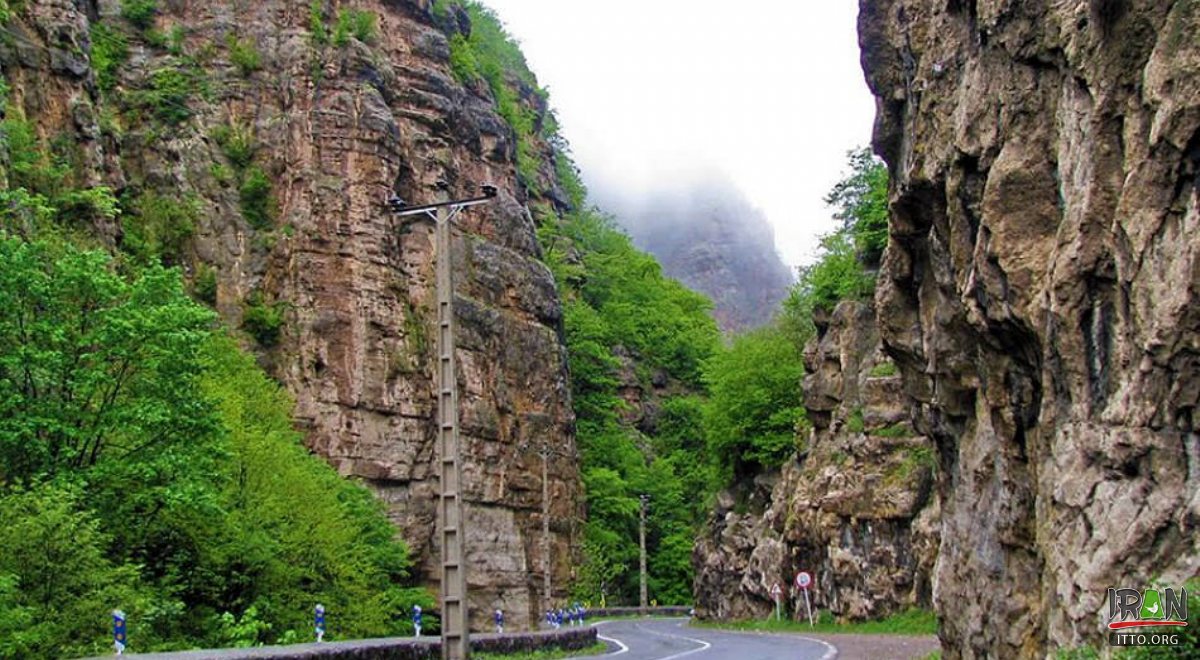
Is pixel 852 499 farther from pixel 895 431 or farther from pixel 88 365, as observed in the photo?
pixel 88 365

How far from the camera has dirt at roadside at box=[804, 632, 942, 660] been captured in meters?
19.4

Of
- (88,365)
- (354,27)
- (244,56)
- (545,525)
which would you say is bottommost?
(545,525)

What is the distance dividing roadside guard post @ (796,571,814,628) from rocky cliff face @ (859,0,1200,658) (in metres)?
16.5

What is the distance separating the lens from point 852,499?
31.4m

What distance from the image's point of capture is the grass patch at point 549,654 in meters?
20.0

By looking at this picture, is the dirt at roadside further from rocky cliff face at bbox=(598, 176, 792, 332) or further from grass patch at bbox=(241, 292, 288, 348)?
rocky cliff face at bbox=(598, 176, 792, 332)

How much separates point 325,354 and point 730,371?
16235 mm

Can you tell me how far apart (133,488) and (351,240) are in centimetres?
2025

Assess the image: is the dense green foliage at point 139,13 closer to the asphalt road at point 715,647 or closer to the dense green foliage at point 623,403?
the dense green foliage at point 623,403

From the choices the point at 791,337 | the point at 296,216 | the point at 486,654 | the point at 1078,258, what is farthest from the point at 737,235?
the point at 1078,258

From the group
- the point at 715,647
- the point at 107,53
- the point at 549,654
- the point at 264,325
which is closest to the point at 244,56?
the point at 107,53

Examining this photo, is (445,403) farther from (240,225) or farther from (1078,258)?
(240,225)

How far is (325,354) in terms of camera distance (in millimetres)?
38844

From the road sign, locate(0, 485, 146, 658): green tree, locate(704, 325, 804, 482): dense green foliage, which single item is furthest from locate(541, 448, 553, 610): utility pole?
locate(0, 485, 146, 658): green tree
